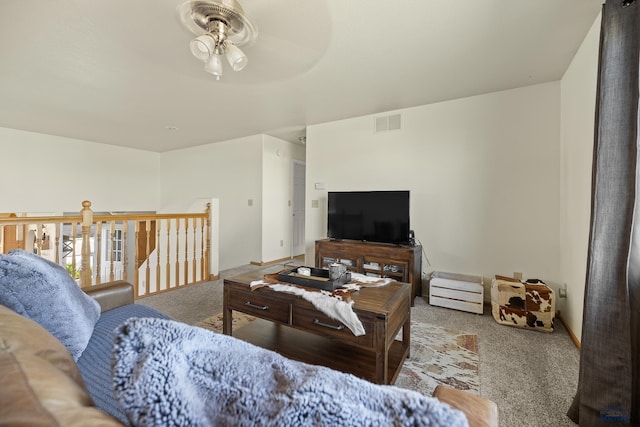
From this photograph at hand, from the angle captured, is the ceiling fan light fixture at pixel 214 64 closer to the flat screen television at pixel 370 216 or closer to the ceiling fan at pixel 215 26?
the ceiling fan at pixel 215 26

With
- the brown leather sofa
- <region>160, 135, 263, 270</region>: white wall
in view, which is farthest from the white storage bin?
<region>160, 135, 263, 270</region>: white wall

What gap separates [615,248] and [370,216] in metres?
2.25

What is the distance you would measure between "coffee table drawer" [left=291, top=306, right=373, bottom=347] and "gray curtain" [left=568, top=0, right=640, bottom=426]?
1065 millimetres

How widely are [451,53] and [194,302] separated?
3450 mm

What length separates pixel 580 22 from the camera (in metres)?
1.90

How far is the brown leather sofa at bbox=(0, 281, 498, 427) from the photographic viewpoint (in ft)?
1.18

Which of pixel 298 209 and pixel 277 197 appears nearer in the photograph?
pixel 277 197

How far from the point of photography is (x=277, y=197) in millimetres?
5113

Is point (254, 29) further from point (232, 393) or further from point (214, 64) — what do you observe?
point (232, 393)

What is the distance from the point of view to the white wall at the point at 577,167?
197 cm

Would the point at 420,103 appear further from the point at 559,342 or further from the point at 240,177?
the point at 240,177

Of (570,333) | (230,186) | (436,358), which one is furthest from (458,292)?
(230,186)

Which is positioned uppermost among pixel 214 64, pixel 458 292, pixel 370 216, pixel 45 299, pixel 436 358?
pixel 214 64

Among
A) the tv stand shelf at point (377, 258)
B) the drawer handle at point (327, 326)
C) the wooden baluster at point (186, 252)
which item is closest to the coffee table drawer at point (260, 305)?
the drawer handle at point (327, 326)
